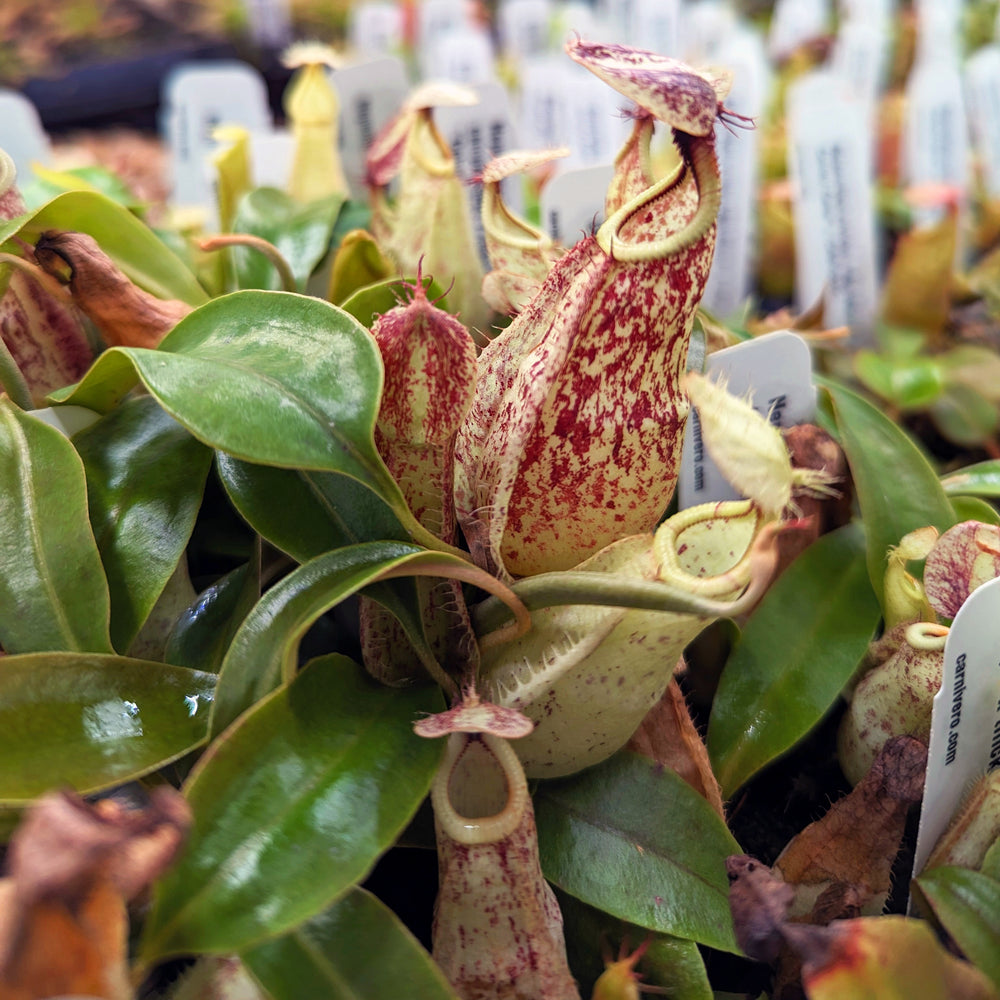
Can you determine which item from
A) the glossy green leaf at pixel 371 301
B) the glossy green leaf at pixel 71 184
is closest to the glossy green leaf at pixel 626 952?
the glossy green leaf at pixel 371 301

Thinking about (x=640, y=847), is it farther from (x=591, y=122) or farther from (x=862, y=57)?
(x=862, y=57)

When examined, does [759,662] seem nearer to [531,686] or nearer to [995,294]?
[531,686]

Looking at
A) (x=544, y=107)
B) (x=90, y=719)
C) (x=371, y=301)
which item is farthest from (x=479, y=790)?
(x=544, y=107)

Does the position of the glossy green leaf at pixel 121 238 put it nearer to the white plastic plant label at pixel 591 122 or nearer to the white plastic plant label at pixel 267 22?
the white plastic plant label at pixel 591 122

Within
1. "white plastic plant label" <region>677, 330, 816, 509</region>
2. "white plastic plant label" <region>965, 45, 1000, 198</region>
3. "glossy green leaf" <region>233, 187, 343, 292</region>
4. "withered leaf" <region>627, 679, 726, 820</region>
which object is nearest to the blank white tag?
"white plastic plant label" <region>965, 45, 1000, 198</region>

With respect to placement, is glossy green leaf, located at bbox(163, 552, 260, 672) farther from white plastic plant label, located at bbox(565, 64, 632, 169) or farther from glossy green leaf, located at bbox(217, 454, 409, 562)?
white plastic plant label, located at bbox(565, 64, 632, 169)

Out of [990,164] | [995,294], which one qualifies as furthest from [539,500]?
[990,164]
